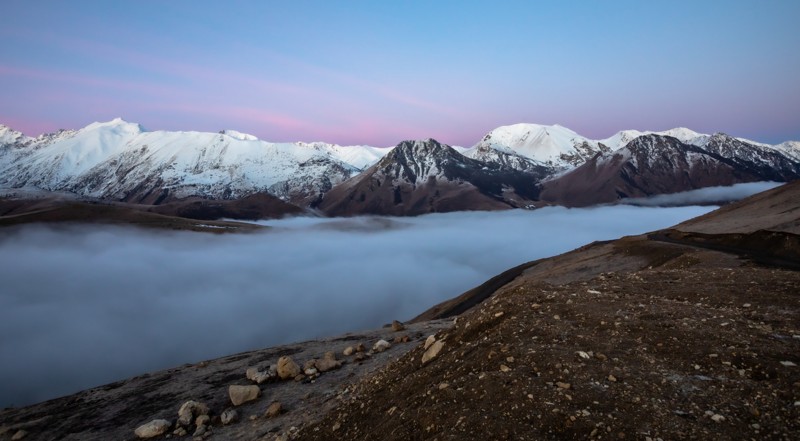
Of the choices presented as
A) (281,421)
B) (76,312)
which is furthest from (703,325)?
(76,312)

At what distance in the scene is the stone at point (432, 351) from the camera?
16547mm

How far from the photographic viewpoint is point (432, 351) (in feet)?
55.0

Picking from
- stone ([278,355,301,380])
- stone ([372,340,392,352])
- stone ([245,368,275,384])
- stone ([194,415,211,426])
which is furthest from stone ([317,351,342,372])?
stone ([194,415,211,426])

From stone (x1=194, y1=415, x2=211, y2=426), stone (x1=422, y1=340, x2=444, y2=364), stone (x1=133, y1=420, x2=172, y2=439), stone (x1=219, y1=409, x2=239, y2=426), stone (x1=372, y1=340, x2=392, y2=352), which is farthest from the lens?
stone (x1=372, y1=340, x2=392, y2=352)

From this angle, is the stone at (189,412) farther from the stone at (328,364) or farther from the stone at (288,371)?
the stone at (328,364)

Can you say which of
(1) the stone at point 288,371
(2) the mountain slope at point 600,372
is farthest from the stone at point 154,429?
(2) the mountain slope at point 600,372

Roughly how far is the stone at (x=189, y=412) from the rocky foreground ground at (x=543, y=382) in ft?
0.23

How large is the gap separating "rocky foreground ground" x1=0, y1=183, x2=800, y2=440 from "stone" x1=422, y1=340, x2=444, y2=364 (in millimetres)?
84

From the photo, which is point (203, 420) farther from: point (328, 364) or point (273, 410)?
point (328, 364)

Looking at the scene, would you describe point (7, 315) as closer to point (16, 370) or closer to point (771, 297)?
point (16, 370)

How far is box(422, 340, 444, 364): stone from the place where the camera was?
16.5m

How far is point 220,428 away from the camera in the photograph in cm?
1795

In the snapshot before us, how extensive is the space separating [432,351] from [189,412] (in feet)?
36.8

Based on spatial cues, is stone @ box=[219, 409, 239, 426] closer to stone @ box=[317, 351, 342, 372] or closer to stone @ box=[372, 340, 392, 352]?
stone @ box=[317, 351, 342, 372]
